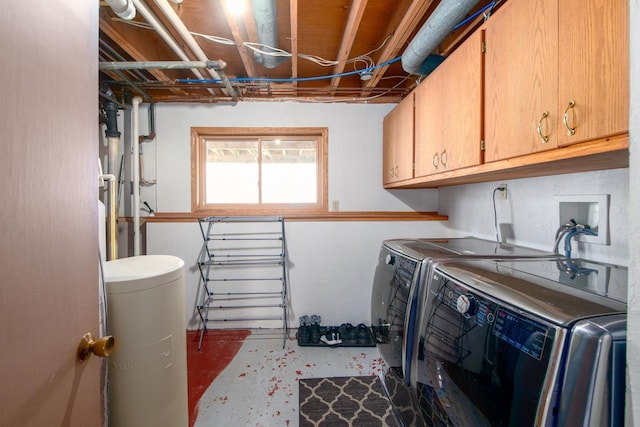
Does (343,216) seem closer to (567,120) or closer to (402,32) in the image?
(402,32)

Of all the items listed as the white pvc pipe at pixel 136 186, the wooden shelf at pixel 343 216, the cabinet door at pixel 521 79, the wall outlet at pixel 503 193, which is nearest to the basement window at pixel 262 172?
the wooden shelf at pixel 343 216

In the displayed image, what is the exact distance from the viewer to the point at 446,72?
1.46 m

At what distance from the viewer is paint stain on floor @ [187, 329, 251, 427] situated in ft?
6.09

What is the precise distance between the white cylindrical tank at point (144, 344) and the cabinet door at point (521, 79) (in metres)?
1.49

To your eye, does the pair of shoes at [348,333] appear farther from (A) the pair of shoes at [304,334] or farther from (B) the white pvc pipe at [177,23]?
(B) the white pvc pipe at [177,23]

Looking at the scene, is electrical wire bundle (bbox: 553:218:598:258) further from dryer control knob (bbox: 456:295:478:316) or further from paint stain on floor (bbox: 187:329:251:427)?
paint stain on floor (bbox: 187:329:251:427)

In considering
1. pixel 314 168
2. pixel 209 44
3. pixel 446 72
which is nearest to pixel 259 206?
pixel 314 168

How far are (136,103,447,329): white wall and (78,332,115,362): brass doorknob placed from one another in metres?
1.92

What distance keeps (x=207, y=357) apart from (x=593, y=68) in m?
2.75

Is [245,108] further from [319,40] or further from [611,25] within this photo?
[611,25]

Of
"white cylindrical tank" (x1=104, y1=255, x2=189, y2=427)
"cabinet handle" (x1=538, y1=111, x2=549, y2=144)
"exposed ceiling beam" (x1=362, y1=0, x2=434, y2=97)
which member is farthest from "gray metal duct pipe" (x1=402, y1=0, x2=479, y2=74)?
"white cylindrical tank" (x1=104, y1=255, x2=189, y2=427)

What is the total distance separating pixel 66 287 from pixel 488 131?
1521 mm

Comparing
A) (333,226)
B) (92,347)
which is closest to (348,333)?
(333,226)

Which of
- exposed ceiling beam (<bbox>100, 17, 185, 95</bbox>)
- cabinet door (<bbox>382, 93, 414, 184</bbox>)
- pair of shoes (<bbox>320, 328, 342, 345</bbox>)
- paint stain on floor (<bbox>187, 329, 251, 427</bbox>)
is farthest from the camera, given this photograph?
pair of shoes (<bbox>320, 328, 342, 345</bbox>)
